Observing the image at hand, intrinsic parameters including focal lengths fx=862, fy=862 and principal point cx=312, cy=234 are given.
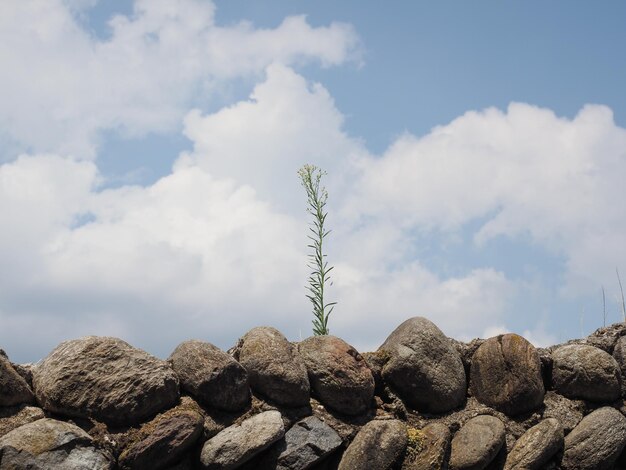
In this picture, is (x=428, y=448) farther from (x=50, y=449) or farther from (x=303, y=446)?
(x=50, y=449)

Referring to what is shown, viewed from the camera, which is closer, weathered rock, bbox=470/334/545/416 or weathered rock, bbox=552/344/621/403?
weathered rock, bbox=470/334/545/416

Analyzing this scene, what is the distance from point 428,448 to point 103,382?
9.82ft

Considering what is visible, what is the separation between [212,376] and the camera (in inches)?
293

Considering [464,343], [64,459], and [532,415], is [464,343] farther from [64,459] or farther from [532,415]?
[64,459]

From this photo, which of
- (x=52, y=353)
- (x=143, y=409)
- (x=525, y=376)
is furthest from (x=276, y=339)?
(x=525, y=376)

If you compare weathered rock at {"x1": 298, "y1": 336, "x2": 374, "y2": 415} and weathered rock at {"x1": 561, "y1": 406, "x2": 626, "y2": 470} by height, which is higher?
weathered rock at {"x1": 298, "y1": 336, "x2": 374, "y2": 415}

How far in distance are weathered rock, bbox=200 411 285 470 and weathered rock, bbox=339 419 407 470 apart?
696 millimetres

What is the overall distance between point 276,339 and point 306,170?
2532 millimetres

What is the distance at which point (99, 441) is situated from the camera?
6980 mm

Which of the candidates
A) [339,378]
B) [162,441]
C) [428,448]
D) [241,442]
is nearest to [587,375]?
[428,448]

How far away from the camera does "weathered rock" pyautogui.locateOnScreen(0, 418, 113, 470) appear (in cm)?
663

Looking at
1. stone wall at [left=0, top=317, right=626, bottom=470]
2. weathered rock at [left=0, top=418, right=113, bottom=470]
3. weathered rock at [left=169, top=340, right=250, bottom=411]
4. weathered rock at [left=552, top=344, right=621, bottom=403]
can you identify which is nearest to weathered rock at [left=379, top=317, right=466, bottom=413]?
stone wall at [left=0, top=317, right=626, bottom=470]

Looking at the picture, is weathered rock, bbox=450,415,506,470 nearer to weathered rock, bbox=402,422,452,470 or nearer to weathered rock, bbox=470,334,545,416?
weathered rock, bbox=402,422,452,470

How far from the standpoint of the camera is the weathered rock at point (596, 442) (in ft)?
27.2
